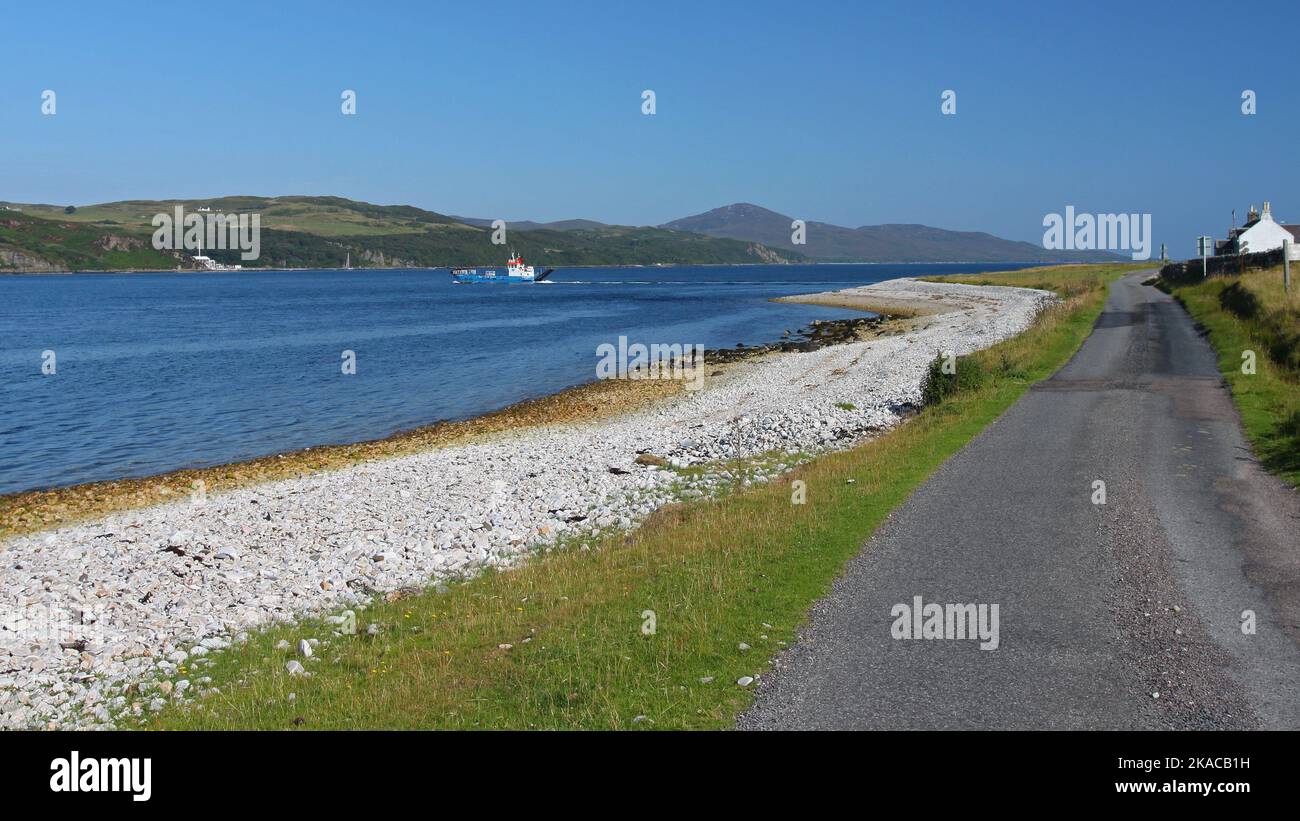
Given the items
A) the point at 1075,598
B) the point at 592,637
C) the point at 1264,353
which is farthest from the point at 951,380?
the point at 592,637

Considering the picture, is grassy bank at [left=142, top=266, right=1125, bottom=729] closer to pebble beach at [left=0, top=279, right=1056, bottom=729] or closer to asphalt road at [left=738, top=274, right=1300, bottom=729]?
asphalt road at [left=738, top=274, right=1300, bottom=729]

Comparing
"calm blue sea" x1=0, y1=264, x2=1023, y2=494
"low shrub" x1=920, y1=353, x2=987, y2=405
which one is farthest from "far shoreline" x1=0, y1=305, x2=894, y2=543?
"low shrub" x1=920, y1=353, x2=987, y2=405

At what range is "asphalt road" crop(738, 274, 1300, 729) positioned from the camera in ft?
26.5

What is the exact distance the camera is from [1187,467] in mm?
17688

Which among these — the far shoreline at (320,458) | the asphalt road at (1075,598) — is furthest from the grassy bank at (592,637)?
the far shoreline at (320,458)

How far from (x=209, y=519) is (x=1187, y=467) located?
21.0m

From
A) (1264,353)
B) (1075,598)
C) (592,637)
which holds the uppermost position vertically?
(1264,353)

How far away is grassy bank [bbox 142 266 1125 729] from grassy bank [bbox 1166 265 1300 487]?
7463mm

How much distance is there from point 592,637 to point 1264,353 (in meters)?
29.3

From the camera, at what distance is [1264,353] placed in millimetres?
30641

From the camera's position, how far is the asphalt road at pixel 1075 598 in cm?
806

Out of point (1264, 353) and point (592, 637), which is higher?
point (1264, 353)

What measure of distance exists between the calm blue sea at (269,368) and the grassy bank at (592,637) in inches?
844

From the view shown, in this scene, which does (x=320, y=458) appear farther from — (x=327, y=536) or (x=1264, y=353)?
(x=1264, y=353)
